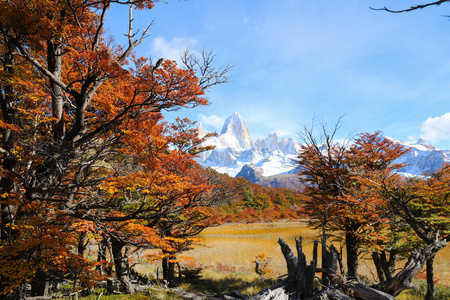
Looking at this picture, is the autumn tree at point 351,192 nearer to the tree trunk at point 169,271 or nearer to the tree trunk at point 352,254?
the tree trunk at point 352,254

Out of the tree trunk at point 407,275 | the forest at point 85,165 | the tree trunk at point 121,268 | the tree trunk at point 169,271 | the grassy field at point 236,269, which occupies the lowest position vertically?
the grassy field at point 236,269

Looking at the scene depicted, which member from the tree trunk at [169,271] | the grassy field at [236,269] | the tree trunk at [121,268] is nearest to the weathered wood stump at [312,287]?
the grassy field at [236,269]

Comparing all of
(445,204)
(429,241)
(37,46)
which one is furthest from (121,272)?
(445,204)

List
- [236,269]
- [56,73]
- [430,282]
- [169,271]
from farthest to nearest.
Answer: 1. [236,269]
2. [169,271]
3. [430,282]
4. [56,73]

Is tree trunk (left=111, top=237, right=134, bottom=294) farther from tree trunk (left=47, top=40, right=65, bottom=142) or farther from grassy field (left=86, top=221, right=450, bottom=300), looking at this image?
tree trunk (left=47, top=40, right=65, bottom=142)

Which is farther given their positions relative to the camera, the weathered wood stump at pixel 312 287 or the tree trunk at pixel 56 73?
the tree trunk at pixel 56 73

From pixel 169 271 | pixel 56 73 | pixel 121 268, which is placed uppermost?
pixel 56 73

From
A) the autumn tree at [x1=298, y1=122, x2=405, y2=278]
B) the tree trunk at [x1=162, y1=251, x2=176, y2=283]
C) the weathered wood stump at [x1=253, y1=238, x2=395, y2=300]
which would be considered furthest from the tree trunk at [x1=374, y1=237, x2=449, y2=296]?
the tree trunk at [x1=162, y1=251, x2=176, y2=283]

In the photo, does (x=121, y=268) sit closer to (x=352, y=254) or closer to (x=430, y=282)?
(x=352, y=254)

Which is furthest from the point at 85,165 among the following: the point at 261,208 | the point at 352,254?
the point at 261,208

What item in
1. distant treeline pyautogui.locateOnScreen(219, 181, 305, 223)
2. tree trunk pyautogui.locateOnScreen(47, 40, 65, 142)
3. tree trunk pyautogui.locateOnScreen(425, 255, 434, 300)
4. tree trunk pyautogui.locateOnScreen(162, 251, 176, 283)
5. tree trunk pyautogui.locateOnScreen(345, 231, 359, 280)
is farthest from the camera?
distant treeline pyautogui.locateOnScreen(219, 181, 305, 223)

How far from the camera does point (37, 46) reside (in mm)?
6293

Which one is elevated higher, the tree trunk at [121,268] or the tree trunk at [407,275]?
the tree trunk at [407,275]

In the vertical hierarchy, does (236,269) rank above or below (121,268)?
below
